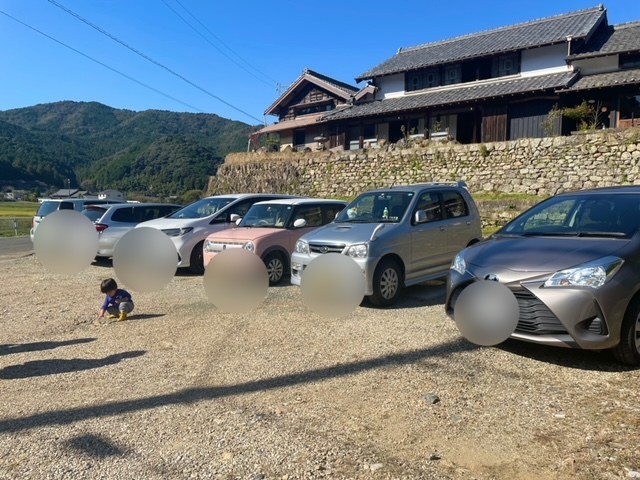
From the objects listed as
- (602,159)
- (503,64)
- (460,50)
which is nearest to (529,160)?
(602,159)

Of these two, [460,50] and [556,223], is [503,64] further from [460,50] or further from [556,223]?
[556,223]

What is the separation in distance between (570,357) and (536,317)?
0.90 metres

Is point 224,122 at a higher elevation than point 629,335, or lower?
higher

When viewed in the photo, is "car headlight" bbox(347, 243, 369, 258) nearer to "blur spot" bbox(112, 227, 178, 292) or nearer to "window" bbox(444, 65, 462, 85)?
"blur spot" bbox(112, 227, 178, 292)

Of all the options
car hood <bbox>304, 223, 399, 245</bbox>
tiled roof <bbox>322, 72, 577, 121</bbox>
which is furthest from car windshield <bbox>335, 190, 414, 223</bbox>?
tiled roof <bbox>322, 72, 577, 121</bbox>

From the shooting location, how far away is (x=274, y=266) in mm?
7148

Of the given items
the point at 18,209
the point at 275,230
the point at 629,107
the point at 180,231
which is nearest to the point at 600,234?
the point at 275,230

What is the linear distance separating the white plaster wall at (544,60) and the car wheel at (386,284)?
17676 mm

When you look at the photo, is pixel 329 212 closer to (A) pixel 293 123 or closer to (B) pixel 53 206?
(B) pixel 53 206

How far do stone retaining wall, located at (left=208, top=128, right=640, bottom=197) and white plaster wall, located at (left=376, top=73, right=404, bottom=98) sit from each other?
6.19 m

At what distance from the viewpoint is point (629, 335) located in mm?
3648

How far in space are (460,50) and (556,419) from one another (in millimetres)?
23100

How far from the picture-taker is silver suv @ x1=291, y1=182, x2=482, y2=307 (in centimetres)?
558

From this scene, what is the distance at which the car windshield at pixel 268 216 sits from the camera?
24.6 ft
